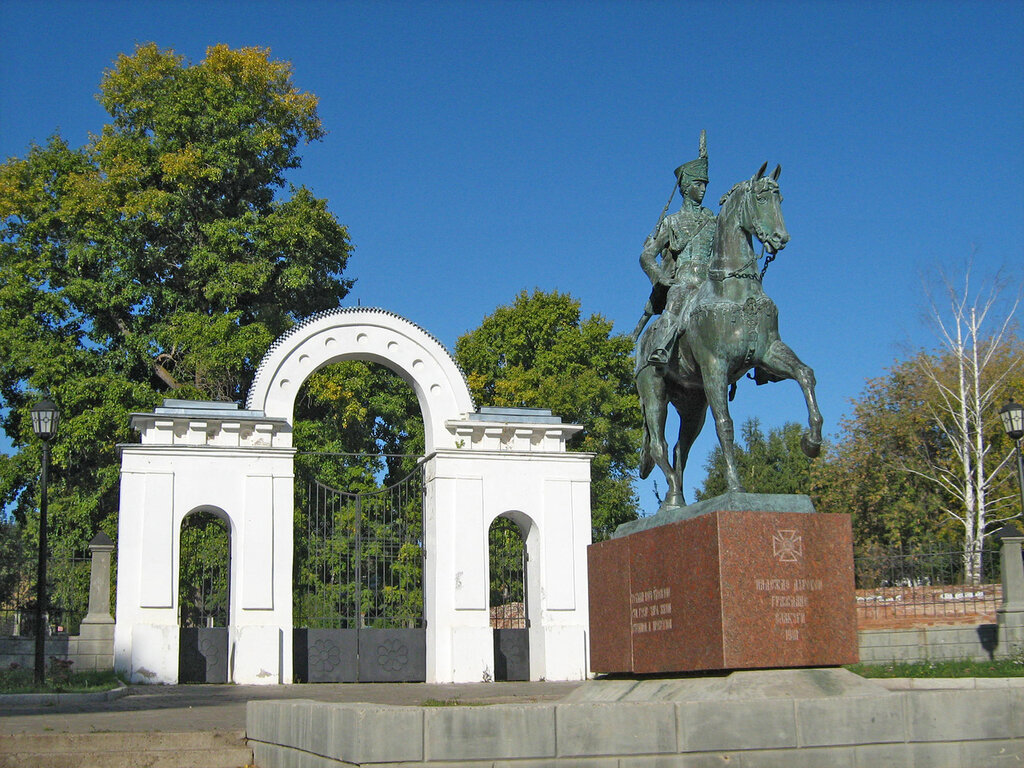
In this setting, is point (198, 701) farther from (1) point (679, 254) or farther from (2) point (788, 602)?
(2) point (788, 602)

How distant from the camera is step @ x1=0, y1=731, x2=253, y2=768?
901 centimetres

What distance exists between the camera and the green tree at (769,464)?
48500 millimetres

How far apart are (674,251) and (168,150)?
72.0 ft

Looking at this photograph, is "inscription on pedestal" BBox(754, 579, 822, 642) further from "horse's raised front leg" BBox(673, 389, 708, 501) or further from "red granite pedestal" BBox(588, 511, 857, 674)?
"horse's raised front leg" BBox(673, 389, 708, 501)

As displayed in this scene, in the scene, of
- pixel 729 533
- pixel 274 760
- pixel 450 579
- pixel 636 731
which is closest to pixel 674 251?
pixel 729 533

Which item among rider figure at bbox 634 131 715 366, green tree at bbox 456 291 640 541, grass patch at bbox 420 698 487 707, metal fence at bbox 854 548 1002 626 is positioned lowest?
grass patch at bbox 420 698 487 707

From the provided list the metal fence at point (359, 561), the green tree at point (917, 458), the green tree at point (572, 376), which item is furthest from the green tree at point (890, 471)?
the metal fence at point (359, 561)

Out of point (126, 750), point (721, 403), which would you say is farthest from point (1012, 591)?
point (126, 750)

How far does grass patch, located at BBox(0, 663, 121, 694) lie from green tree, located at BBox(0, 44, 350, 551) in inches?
341

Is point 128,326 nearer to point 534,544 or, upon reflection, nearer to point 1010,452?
point 534,544

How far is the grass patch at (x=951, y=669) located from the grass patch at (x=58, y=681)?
33.9 ft

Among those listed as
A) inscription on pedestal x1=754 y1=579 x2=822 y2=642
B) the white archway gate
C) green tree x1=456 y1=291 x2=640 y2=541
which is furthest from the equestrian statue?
green tree x1=456 y1=291 x2=640 y2=541

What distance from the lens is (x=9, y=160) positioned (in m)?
28.9

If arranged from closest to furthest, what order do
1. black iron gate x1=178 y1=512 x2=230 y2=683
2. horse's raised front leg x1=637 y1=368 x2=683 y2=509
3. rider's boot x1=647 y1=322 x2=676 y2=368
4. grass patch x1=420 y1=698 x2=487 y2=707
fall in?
1. grass patch x1=420 y1=698 x2=487 y2=707
2. rider's boot x1=647 y1=322 x2=676 y2=368
3. horse's raised front leg x1=637 y1=368 x2=683 y2=509
4. black iron gate x1=178 y1=512 x2=230 y2=683
